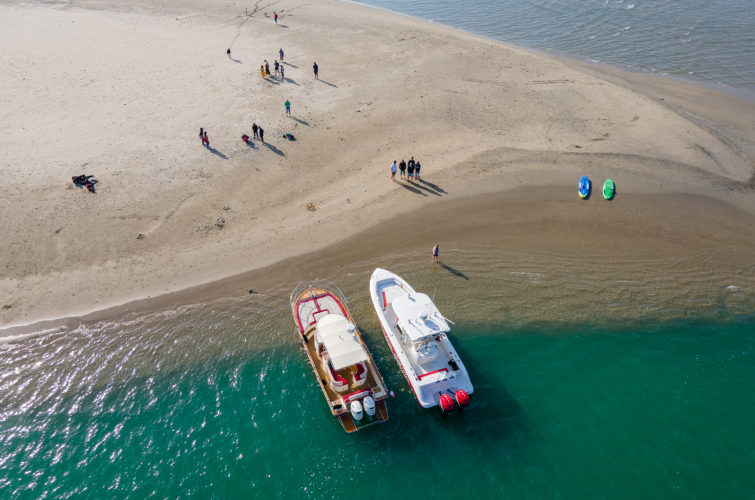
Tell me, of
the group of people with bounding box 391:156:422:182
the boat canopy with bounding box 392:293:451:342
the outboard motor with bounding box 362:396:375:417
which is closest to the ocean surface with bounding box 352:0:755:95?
the group of people with bounding box 391:156:422:182

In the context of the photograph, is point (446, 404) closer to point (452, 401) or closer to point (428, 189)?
point (452, 401)

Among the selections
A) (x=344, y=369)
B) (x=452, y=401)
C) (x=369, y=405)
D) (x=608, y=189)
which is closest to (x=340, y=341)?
(x=344, y=369)

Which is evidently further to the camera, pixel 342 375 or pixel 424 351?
pixel 424 351

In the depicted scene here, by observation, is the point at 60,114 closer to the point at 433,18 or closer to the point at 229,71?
the point at 229,71

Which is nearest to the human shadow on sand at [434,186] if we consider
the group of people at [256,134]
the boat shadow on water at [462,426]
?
the group of people at [256,134]

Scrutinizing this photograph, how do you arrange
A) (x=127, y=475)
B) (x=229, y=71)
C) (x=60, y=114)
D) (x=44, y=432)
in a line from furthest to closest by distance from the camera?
(x=229, y=71), (x=60, y=114), (x=44, y=432), (x=127, y=475)

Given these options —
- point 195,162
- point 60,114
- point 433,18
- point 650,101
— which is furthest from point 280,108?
point 433,18
